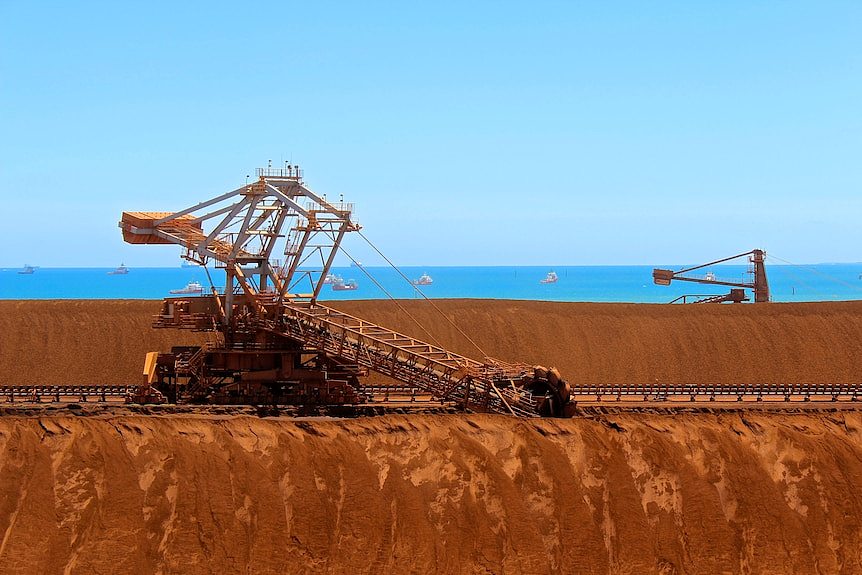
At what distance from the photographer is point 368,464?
2644 cm

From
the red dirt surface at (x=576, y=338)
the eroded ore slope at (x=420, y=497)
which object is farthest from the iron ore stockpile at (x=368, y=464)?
the red dirt surface at (x=576, y=338)

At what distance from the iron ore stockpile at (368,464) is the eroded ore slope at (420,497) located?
0.06 meters

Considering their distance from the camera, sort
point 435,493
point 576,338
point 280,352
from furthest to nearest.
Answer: point 576,338, point 280,352, point 435,493

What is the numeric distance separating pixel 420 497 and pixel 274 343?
12280 millimetres

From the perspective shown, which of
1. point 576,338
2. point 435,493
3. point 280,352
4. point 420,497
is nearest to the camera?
point 420,497

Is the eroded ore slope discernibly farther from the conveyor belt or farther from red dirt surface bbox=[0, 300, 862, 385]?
red dirt surface bbox=[0, 300, 862, 385]

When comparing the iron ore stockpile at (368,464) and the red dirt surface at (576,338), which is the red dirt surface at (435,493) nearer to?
the iron ore stockpile at (368,464)

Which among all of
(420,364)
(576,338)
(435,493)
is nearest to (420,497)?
(435,493)

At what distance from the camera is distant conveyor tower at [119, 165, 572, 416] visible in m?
34.0

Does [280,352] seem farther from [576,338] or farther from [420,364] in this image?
[576,338]

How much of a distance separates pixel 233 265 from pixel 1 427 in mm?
11565

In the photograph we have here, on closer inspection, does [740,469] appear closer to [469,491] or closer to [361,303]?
[469,491]

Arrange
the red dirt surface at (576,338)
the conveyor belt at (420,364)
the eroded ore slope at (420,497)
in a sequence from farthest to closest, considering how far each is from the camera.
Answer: the red dirt surface at (576,338) < the conveyor belt at (420,364) < the eroded ore slope at (420,497)

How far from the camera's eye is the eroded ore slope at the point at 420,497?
24.1 meters
